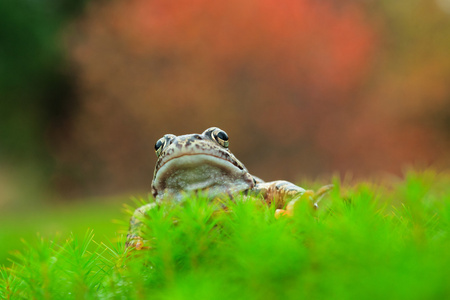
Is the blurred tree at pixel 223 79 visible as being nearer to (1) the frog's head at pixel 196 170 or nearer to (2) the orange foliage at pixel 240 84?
(2) the orange foliage at pixel 240 84

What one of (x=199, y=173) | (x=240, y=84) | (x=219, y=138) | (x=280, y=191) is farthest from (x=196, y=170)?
(x=240, y=84)

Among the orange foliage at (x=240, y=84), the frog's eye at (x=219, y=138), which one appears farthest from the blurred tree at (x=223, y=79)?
the frog's eye at (x=219, y=138)

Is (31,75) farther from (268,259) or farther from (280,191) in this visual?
(268,259)

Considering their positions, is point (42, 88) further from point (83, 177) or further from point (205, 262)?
point (205, 262)

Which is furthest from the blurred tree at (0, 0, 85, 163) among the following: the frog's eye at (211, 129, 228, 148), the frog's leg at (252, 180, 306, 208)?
the frog's leg at (252, 180, 306, 208)

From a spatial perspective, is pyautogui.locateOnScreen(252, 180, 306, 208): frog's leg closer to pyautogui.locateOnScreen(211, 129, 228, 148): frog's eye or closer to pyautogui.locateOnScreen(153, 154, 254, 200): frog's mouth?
pyautogui.locateOnScreen(153, 154, 254, 200): frog's mouth

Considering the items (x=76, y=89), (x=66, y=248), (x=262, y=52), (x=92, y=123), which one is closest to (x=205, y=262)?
(x=66, y=248)
